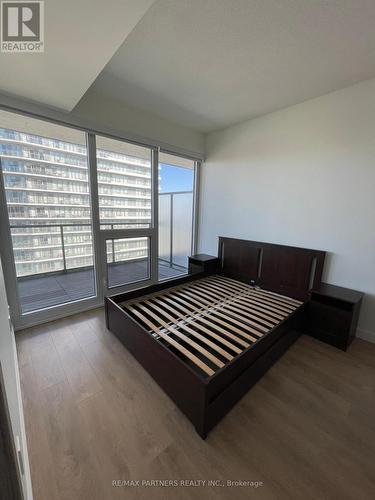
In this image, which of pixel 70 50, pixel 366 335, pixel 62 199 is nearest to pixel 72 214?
pixel 62 199

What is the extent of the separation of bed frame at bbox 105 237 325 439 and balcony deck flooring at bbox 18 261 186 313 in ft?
2.67

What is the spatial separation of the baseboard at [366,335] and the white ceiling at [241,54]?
104 inches

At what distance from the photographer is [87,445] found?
1208mm

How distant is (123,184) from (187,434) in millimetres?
2856

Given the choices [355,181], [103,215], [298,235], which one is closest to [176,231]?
[103,215]

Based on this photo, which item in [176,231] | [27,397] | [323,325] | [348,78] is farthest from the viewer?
[176,231]

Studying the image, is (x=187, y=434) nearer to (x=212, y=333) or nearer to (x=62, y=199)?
(x=212, y=333)

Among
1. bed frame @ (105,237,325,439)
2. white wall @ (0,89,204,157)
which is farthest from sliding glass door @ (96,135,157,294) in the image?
bed frame @ (105,237,325,439)

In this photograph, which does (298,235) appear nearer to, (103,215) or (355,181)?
(355,181)

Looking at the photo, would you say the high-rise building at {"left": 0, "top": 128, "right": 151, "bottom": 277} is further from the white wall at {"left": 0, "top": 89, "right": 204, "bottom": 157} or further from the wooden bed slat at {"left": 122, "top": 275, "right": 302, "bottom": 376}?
the wooden bed slat at {"left": 122, "top": 275, "right": 302, "bottom": 376}

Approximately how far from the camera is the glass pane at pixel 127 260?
300cm

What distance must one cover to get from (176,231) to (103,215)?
1788 mm

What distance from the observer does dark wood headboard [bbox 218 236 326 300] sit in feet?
8.49

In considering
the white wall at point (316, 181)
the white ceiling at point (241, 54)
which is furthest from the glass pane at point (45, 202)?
the white wall at point (316, 181)
